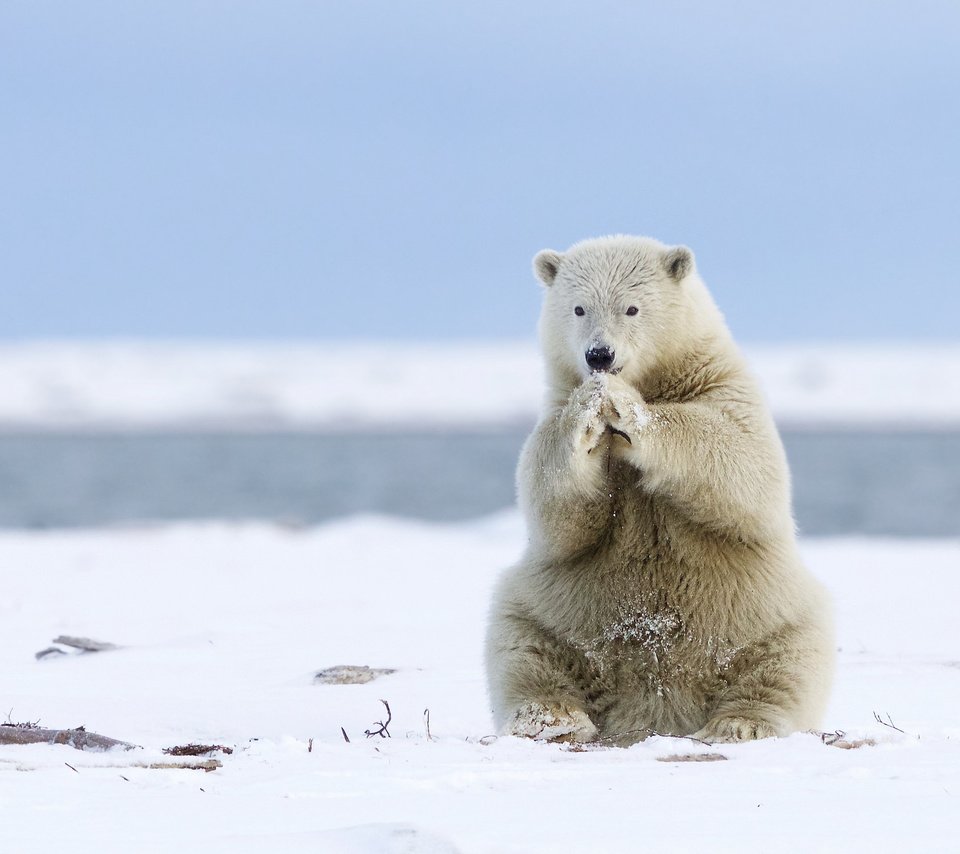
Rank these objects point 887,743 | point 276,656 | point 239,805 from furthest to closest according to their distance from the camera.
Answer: point 276,656
point 887,743
point 239,805

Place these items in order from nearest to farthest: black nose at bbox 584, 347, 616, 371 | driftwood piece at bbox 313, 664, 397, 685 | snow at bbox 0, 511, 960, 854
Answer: snow at bbox 0, 511, 960, 854, black nose at bbox 584, 347, 616, 371, driftwood piece at bbox 313, 664, 397, 685

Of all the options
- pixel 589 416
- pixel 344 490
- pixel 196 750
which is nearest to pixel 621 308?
pixel 589 416

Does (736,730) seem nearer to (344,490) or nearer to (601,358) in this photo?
(601,358)

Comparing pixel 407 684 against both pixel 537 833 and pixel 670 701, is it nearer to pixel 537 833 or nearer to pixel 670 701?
pixel 670 701

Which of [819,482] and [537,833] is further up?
[819,482]

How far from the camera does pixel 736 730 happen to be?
4715mm

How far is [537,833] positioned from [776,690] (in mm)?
2172

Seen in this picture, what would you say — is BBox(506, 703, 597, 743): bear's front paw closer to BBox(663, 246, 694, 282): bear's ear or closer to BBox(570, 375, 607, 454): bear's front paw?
BBox(570, 375, 607, 454): bear's front paw

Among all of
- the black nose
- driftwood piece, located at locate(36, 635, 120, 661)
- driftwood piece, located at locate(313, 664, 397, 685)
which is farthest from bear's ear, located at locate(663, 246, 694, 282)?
driftwood piece, located at locate(36, 635, 120, 661)

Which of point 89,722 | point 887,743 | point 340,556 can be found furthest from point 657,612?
point 340,556

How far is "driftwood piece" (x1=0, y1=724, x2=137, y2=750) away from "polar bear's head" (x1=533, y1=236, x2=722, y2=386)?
2.37 m

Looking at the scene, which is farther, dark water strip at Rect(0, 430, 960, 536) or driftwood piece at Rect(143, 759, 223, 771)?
dark water strip at Rect(0, 430, 960, 536)

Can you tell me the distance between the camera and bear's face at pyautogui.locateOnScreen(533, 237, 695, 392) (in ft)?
18.0

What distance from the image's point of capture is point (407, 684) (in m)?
6.62
